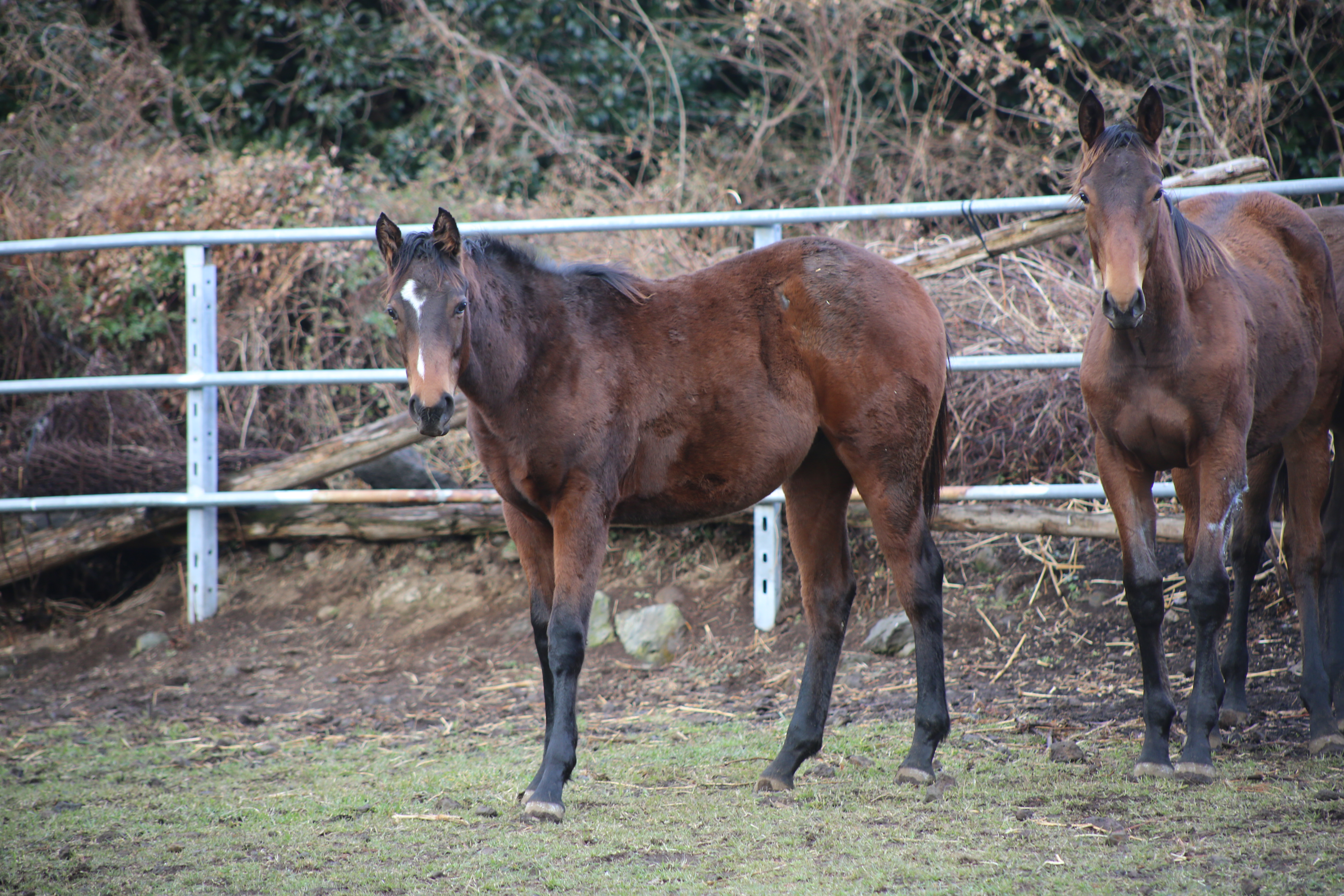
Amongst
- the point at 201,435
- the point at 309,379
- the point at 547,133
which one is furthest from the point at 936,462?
the point at 547,133

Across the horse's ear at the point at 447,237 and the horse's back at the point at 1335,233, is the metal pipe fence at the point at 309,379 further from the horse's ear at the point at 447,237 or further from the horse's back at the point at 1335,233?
the horse's ear at the point at 447,237

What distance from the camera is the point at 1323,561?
4047 millimetres

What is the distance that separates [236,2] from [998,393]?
8893 mm

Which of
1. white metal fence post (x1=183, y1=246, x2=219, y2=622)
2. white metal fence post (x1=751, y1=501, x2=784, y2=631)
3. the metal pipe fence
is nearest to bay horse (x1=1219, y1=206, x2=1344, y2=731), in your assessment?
the metal pipe fence

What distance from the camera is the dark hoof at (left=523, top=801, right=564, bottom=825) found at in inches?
127

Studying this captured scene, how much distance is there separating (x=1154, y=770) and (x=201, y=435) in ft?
15.7

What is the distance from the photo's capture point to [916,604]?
12.1 feet

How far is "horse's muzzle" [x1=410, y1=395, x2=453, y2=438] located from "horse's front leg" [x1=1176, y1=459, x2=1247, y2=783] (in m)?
2.43

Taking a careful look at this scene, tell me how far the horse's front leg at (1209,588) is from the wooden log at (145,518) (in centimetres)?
399

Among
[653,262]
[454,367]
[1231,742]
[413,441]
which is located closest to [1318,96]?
[653,262]

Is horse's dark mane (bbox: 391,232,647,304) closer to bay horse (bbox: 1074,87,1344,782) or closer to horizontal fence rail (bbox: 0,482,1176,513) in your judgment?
horizontal fence rail (bbox: 0,482,1176,513)

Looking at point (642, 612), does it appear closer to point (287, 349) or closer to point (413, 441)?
point (413, 441)

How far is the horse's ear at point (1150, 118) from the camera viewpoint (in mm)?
3389

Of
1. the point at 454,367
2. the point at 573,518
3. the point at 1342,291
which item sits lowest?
the point at 573,518
